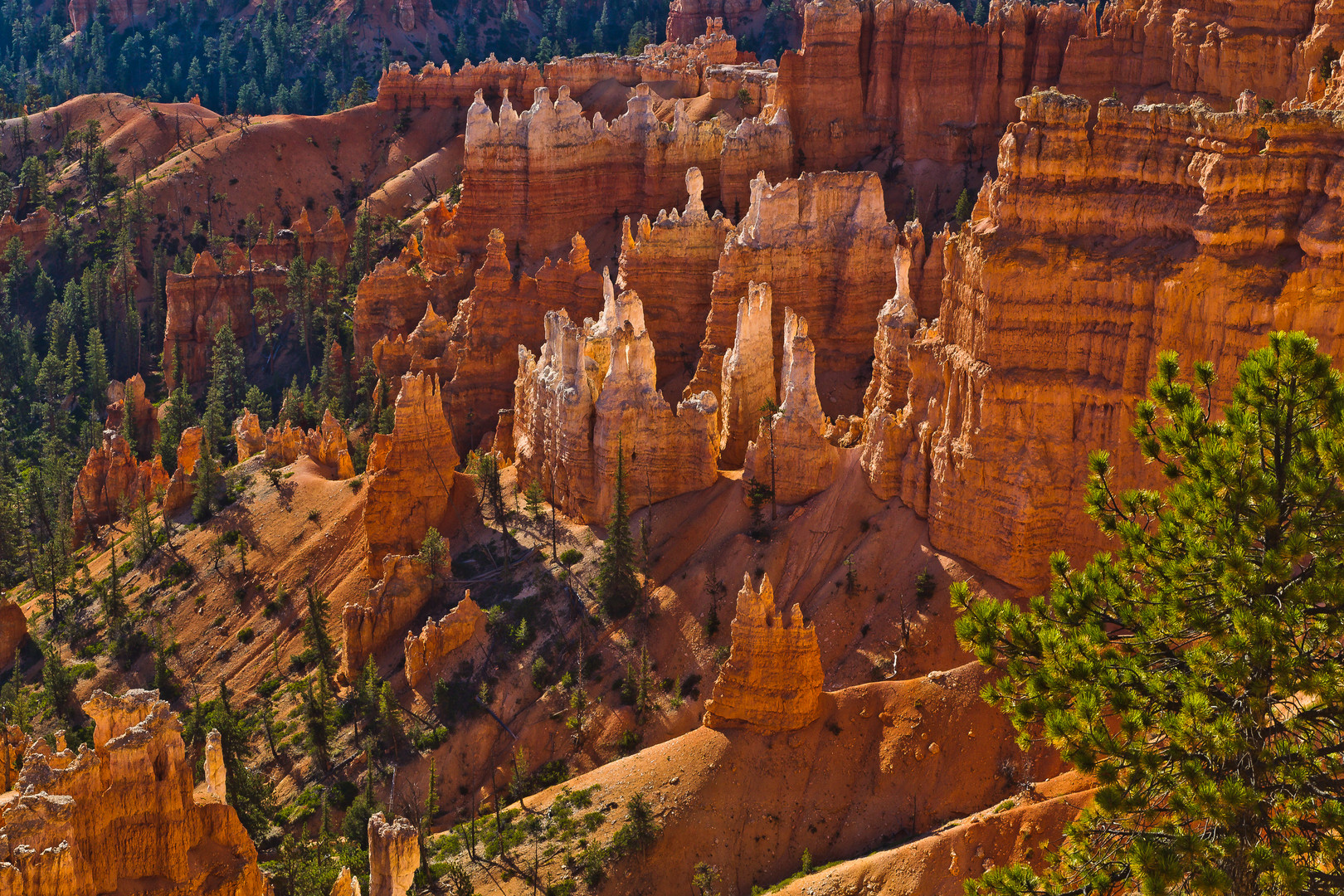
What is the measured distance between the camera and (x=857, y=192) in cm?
6656

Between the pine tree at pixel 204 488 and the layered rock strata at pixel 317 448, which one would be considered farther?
the layered rock strata at pixel 317 448

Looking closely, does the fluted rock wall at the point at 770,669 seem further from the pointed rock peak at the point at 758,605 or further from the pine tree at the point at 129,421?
the pine tree at the point at 129,421

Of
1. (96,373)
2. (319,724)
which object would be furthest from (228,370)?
(319,724)

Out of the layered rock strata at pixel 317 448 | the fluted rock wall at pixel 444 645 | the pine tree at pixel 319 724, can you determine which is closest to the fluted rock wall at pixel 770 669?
the fluted rock wall at pixel 444 645

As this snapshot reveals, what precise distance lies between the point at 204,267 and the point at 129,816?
8343 cm

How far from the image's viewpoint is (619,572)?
55.2m

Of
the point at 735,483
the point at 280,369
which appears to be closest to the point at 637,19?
the point at 280,369

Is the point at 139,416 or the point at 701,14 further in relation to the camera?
the point at 701,14

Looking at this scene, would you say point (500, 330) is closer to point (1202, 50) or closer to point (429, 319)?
point (429, 319)

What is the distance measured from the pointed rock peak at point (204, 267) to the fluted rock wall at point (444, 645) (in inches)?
2403

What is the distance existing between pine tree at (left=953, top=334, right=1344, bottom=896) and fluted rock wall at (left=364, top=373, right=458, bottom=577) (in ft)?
138

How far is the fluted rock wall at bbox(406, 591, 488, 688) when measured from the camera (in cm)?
5706

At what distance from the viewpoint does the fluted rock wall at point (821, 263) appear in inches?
2584

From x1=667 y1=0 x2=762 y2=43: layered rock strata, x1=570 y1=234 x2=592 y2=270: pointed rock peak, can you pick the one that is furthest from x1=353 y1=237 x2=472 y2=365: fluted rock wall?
x1=667 y1=0 x2=762 y2=43: layered rock strata
